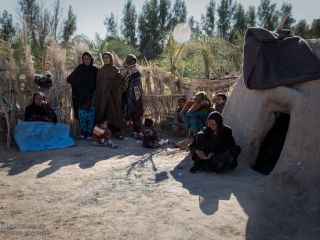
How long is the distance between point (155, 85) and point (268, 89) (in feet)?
13.5

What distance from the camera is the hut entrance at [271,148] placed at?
18.6 ft

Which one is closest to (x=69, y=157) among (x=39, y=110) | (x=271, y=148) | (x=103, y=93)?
(x=39, y=110)

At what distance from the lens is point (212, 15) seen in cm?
3128

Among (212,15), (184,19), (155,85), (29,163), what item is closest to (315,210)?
(29,163)

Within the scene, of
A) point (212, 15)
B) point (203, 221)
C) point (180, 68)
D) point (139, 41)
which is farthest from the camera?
point (212, 15)

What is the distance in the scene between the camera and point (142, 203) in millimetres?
4133

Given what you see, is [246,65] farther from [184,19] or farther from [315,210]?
[184,19]

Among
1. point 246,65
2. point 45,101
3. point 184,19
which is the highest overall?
point 184,19

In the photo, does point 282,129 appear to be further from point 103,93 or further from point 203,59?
point 203,59

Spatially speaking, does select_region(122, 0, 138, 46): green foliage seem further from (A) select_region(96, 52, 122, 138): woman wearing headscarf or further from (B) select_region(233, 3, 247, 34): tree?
(A) select_region(96, 52, 122, 138): woman wearing headscarf

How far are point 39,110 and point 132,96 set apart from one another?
6.34 feet

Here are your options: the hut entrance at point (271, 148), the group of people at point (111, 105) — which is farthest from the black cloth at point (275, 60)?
the group of people at point (111, 105)

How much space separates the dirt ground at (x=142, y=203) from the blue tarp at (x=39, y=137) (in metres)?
0.84

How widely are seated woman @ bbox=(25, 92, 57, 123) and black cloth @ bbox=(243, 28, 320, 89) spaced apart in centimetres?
359
